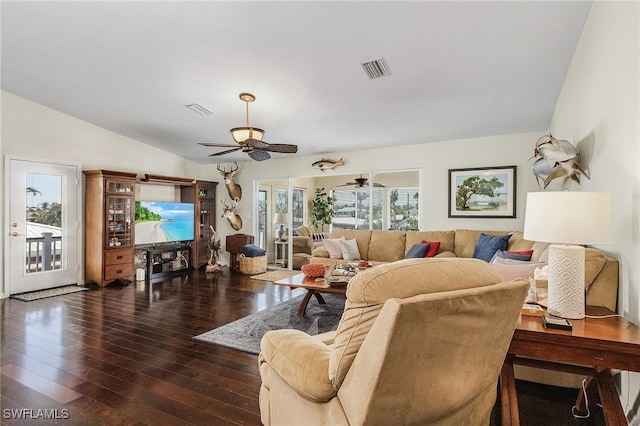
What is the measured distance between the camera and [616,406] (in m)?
1.53

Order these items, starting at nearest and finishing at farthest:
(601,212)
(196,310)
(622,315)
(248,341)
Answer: (601,212)
(622,315)
(248,341)
(196,310)

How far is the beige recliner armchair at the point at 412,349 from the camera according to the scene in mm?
1059

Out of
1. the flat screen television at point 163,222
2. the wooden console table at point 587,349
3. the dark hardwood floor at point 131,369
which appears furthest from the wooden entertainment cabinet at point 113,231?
the wooden console table at point 587,349

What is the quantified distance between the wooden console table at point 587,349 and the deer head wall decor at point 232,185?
6.84 m

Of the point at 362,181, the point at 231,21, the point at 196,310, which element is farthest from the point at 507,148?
the point at 196,310

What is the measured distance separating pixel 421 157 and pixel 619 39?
13.7 feet

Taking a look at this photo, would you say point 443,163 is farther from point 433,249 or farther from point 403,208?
point 433,249

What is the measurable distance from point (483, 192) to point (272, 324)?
3986 mm

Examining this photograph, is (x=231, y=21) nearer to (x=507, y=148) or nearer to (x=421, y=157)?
(x=421, y=157)

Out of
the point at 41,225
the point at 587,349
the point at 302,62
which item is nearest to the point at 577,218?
the point at 587,349

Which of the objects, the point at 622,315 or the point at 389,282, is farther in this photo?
the point at 622,315

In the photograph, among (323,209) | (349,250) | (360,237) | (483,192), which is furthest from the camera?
(323,209)

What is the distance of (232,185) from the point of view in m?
7.79

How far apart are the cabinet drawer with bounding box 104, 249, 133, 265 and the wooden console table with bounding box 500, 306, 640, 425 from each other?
597cm
